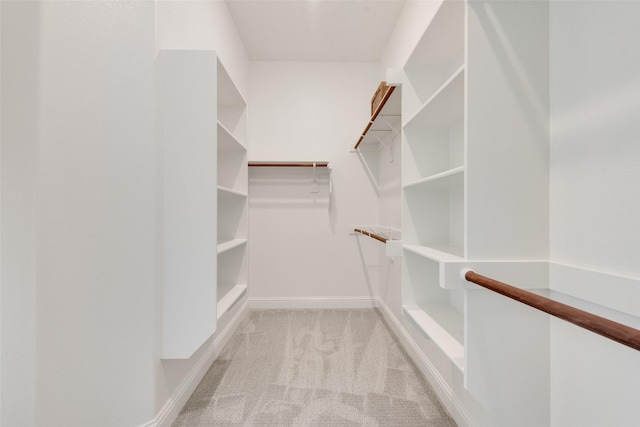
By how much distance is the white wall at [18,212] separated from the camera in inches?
33.5

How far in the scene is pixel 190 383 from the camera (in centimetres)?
155

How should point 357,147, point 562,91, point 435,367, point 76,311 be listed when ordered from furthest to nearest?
point 357,147, point 435,367, point 76,311, point 562,91

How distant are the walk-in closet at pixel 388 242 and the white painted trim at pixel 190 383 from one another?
2 cm

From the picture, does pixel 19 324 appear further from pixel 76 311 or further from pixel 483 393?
pixel 483 393

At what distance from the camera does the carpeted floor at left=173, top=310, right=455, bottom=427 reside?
4.57 ft

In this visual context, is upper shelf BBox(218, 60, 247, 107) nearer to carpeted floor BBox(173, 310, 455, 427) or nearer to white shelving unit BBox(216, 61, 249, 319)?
white shelving unit BBox(216, 61, 249, 319)

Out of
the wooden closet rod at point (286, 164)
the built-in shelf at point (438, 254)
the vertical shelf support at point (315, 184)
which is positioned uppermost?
the wooden closet rod at point (286, 164)

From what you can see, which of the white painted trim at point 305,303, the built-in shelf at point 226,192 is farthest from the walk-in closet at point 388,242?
the white painted trim at point 305,303

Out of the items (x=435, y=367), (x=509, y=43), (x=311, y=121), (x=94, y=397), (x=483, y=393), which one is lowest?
(x=435, y=367)

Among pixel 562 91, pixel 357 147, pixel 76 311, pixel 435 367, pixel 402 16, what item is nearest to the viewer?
pixel 562 91

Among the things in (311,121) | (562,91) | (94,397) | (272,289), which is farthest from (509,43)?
(272,289)

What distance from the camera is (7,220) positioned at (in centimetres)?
86

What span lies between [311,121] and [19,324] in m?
2.60

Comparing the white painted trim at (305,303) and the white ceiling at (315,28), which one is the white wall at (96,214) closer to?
the white ceiling at (315,28)
